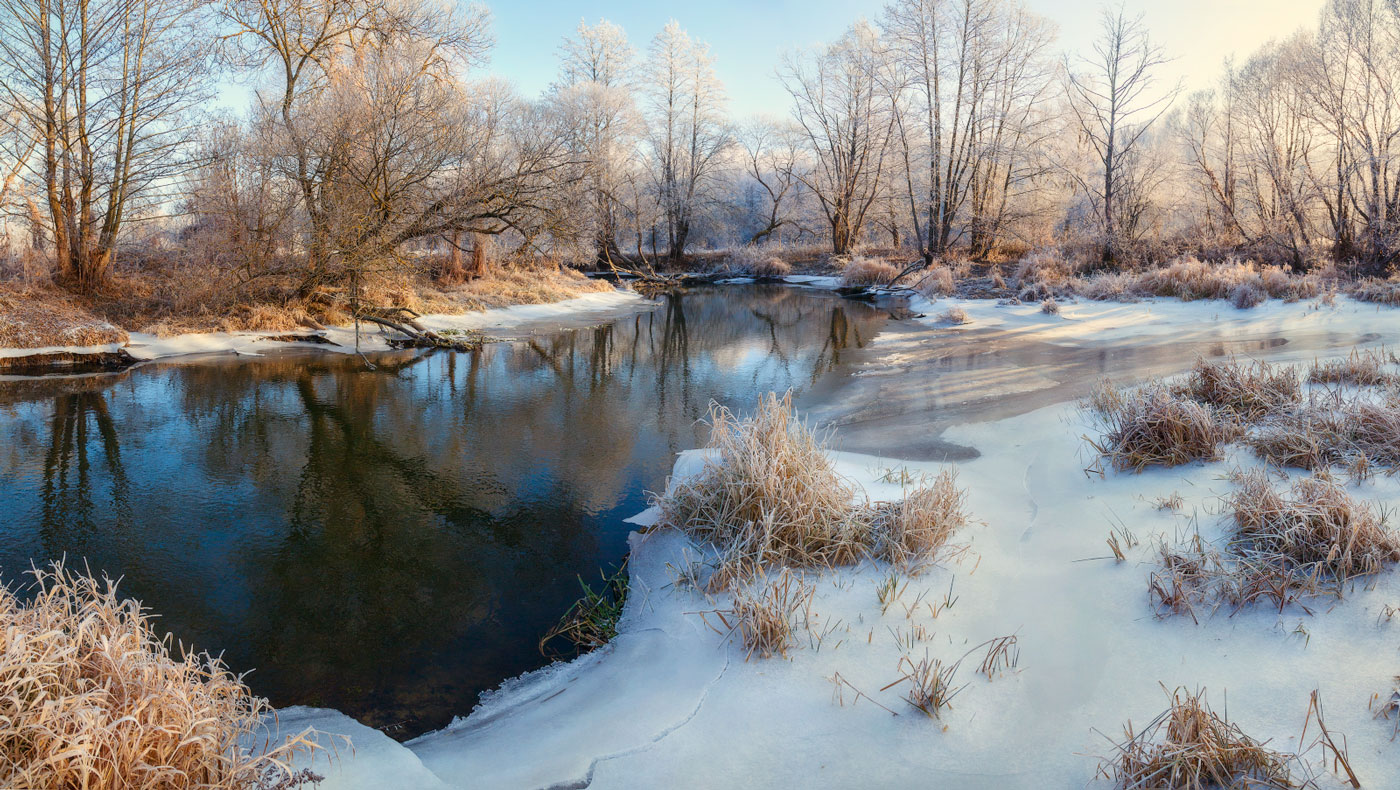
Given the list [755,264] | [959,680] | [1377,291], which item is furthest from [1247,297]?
[755,264]

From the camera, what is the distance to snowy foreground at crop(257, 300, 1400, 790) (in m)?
2.37

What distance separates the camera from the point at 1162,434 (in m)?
4.39

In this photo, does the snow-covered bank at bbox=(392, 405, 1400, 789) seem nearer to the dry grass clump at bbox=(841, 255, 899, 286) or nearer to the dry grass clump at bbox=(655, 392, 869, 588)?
the dry grass clump at bbox=(655, 392, 869, 588)

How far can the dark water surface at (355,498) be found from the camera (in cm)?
344

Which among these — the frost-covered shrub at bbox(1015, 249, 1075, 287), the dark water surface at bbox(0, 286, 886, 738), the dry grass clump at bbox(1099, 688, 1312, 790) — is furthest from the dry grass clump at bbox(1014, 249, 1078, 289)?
the dry grass clump at bbox(1099, 688, 1312, 790)

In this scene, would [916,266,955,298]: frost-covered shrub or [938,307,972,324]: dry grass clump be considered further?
[916,266,955,298]: frost-covered shrub

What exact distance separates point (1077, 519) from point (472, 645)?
3283 mm

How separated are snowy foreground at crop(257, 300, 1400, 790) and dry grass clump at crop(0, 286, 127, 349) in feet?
32.1

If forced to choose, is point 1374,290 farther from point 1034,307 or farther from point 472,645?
point 472,645

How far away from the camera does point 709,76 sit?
3130 centimetres

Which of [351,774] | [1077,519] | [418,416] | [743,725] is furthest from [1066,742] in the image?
[418,416]

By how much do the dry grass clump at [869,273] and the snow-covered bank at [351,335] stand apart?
931 cm

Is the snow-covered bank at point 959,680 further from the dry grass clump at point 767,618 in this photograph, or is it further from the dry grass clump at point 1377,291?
the dry grass clump at point 1377,291

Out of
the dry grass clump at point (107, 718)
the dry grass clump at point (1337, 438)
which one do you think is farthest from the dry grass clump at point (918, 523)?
the dry grass clump at point (107, 718)
